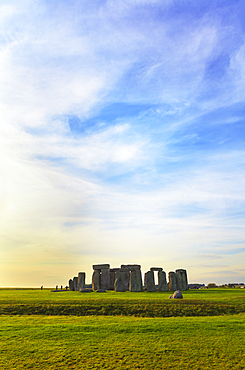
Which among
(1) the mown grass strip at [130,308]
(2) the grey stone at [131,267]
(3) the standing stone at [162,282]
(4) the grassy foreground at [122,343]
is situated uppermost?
(2) the grey stone at [131,267]

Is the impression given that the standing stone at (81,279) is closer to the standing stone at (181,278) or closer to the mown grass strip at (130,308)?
the standing stone at (181,278)

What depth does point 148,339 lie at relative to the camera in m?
12.0

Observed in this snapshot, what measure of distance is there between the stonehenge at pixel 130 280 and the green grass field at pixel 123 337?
36.6 feet

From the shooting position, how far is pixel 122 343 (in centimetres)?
1154

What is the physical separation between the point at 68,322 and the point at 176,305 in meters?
6.50

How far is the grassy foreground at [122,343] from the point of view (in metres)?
9.95

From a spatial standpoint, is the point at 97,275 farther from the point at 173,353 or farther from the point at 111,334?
the point at 173,353

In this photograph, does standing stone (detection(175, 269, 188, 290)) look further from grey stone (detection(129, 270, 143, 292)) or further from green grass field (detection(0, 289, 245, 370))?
green grass field (detection(0, 289, 245, 370))

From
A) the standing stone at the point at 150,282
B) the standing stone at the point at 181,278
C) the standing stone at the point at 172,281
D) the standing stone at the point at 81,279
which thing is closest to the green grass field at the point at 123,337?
the standing stone at the point at 150,282

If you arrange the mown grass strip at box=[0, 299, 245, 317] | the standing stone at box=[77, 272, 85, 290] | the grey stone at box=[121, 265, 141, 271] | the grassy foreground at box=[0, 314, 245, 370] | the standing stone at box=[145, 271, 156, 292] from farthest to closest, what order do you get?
the grey stone at box=[121, 265, 141, 271] < the standing stone at box=[77, 272, 85, 290] < the standing stone at box=[145, 271, 156, 292] < the mown grass strip at box=[0, 299, 245, 317] < the grassy foreground at box=[0, 314, 245, 370]

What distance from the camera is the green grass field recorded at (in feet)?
32.9

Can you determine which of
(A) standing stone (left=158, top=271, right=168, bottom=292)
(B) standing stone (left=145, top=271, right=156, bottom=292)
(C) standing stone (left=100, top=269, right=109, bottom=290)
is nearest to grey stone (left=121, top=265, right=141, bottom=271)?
→ (C) standing stone (left=100, top=269, right=109, bottom=290)

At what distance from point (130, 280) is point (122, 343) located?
18457 mm

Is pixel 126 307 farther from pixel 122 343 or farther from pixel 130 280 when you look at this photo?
pixel 130 280
